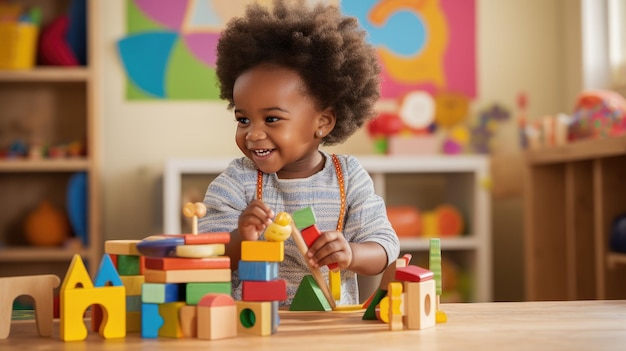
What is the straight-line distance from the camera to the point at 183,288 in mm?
789

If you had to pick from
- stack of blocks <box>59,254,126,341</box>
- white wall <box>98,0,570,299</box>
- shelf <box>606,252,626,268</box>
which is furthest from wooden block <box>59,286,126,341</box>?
white wall <box>98,0,570,299</box>

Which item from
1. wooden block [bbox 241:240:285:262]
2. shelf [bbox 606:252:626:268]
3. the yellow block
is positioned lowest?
shelf [bbox 606:252:626:268]

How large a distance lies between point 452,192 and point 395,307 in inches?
106

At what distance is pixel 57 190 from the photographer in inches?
136

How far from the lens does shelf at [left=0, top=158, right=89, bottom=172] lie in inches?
124

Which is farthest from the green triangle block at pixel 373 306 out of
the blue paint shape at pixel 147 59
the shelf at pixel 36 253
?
the blue paint shape at pixel 147 59

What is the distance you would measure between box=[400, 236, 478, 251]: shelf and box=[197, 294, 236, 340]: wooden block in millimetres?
2417

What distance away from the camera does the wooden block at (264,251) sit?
31.1 inches

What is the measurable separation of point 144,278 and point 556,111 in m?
3.10

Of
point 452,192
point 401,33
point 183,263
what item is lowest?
point 183,263

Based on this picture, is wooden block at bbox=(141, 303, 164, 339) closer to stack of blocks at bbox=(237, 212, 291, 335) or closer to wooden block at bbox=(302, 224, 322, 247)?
stack of blocks at bbox=(237, 212, 291, 335)

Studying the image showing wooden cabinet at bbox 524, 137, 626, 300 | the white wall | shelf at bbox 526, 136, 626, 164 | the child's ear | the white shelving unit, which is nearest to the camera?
the child's ear

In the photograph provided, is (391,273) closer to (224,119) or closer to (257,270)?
(257,270)

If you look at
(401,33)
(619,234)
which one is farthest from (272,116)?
(401,33)
